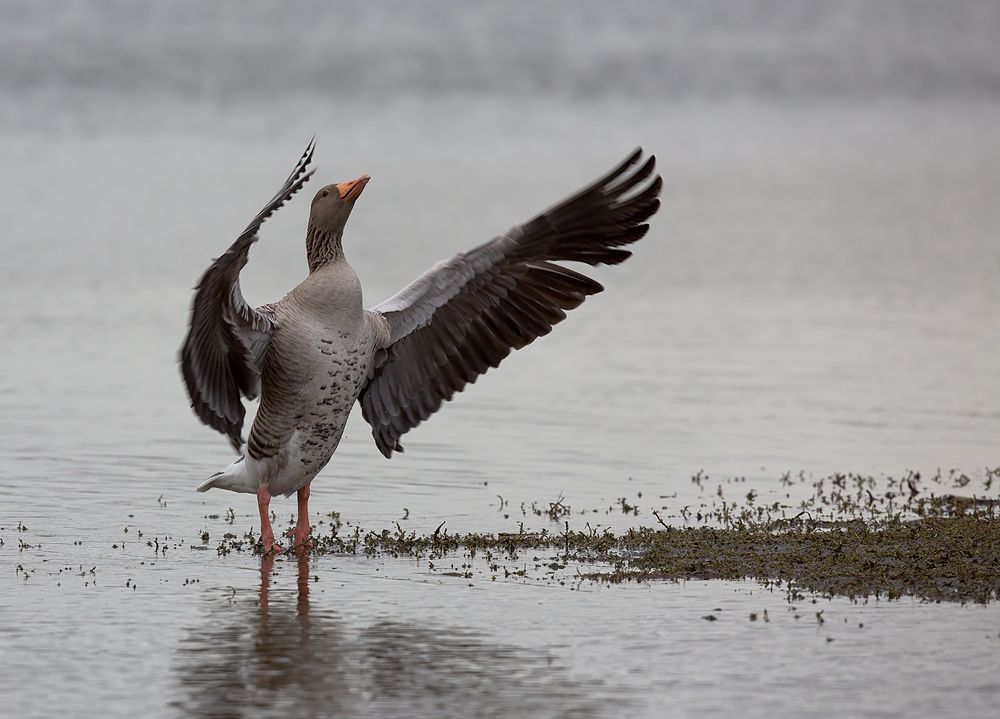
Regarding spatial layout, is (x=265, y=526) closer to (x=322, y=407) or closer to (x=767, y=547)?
(x=322, y=407)

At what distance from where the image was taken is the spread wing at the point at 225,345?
8.15 m

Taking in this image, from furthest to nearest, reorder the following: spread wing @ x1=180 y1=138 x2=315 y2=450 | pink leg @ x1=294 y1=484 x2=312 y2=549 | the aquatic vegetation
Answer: pink leg @ x1=294 y1=484 x2=312 y2=549 < the aquatic vegetation < spread wing @ x1=180 y1=138 x2=315 y2=450

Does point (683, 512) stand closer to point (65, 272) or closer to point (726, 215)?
point (65, 272)

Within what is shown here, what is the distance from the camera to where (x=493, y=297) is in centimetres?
941

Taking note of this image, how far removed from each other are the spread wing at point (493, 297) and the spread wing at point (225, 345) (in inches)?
36.7

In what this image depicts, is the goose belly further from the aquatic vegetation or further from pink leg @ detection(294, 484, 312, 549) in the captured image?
the aquatic vegetation

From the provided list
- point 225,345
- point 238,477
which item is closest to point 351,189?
point 225,345

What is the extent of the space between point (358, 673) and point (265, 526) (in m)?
2.60

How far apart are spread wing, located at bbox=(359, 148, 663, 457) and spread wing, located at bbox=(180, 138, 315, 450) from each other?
0.93 metres

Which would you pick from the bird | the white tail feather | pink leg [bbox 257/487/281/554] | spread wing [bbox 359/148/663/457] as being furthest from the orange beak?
pink leg [bbox 257/487/281/554]

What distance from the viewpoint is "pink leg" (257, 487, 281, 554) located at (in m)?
9.23

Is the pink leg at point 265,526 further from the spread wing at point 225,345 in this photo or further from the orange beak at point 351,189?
the orange beak at point 351,189

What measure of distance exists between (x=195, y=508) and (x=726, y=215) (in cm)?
2494

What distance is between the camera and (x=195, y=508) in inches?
417
